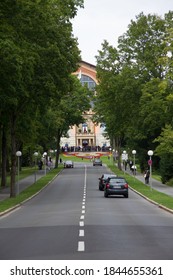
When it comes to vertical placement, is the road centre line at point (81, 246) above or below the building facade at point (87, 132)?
below

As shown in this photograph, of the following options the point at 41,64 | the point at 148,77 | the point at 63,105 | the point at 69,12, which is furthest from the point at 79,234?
the point at 63,105

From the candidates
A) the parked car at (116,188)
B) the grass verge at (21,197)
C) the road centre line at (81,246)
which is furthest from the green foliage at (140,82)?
the road centre line at (81,246)

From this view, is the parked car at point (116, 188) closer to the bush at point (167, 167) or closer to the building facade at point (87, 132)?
the bush at point (167, 167)

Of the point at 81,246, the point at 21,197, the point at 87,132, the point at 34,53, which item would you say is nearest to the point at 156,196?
the point at 21,197

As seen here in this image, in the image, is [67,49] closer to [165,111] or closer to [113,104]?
[165,111]

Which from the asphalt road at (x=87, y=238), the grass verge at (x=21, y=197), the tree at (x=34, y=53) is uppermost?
the tree at (x=34, y=53)

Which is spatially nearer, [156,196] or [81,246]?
[81,246]

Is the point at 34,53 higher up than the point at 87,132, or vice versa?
the point at 87,132

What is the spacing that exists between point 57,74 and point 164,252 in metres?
26.4

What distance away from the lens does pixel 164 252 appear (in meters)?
12.4

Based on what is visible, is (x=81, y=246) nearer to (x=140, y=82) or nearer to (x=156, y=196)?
(x=156, y=196)

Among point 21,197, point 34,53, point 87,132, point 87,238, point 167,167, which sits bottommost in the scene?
Result: point 21,197

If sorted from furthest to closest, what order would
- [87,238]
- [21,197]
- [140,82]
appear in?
[140,82]
[21,197]
[87,238]

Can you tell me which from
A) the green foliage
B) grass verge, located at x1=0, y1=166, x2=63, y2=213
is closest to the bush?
the green foliage
